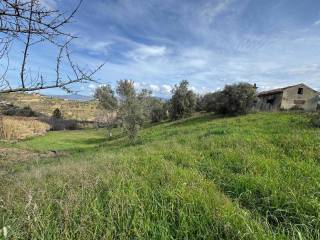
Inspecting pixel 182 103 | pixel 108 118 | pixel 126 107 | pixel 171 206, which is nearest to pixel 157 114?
pixel 182 103

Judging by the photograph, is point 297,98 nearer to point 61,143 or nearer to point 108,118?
point 108,118

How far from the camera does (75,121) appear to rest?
61312 mm

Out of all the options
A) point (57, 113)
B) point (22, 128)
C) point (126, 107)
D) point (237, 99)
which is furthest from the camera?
point (57, 113)

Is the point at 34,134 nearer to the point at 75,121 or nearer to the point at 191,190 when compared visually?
the point at 75,121

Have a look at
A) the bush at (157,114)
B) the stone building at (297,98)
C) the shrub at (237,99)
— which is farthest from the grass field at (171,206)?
the bush at (157,114)

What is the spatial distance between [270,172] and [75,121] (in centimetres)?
6009

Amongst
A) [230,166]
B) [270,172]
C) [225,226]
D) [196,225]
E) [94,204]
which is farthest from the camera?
[230,166]

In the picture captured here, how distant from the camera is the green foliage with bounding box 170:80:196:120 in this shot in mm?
47469

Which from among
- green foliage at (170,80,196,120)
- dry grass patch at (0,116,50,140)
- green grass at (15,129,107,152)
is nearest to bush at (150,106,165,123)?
green foliage at (170,80,196,120)

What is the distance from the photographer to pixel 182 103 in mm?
47219

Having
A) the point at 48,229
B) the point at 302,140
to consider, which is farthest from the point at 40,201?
the point at 302,140

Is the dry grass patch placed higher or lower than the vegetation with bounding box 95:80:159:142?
lower

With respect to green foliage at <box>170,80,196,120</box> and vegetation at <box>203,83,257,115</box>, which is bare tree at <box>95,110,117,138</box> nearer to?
green foliage at <box>170,80,196,120</box>

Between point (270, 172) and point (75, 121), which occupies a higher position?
point (270, 172)
